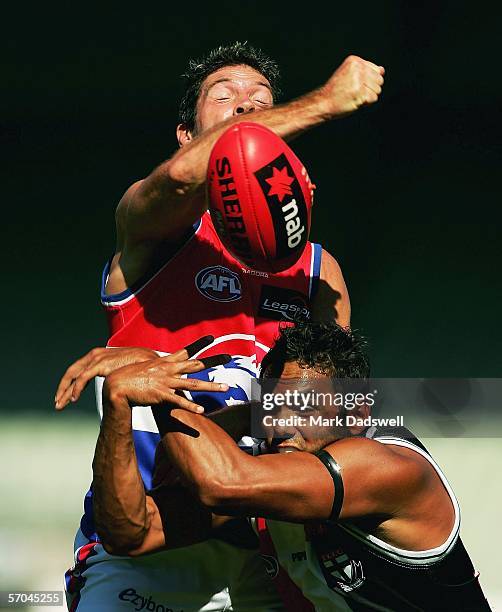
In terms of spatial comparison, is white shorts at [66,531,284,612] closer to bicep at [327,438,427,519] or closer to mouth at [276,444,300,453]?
mouth at [276,444,300,453]

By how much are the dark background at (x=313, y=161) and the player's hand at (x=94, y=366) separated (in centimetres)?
338

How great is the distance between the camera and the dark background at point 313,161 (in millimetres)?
6652

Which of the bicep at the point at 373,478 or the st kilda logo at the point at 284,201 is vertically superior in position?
the st kilda logo at the point at 284,201

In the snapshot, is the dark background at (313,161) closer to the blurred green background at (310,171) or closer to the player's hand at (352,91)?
the blurred green background at (310,171)

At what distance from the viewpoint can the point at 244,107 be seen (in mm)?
3928

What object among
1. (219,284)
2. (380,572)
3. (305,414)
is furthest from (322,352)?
(380,572)

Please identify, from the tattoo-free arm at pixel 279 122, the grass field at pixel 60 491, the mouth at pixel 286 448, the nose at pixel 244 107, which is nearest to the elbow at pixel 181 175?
the tattoo-free arm at pixel 279 122

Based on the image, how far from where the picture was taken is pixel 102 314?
273 inches

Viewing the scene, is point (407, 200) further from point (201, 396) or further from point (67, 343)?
point (201, 396)

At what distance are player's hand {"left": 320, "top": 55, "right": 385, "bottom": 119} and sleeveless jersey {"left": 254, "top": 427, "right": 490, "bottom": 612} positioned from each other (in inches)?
38.7

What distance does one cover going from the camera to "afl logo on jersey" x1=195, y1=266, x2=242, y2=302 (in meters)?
3.74

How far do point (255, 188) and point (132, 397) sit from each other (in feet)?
2.24

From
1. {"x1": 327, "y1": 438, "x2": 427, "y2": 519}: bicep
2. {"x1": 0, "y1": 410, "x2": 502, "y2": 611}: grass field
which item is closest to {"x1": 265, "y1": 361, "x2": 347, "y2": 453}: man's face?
{"x1": 327, "y1": 438, "x2": 427, "y2": 519}: bicep

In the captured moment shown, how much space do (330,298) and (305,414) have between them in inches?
33.2
